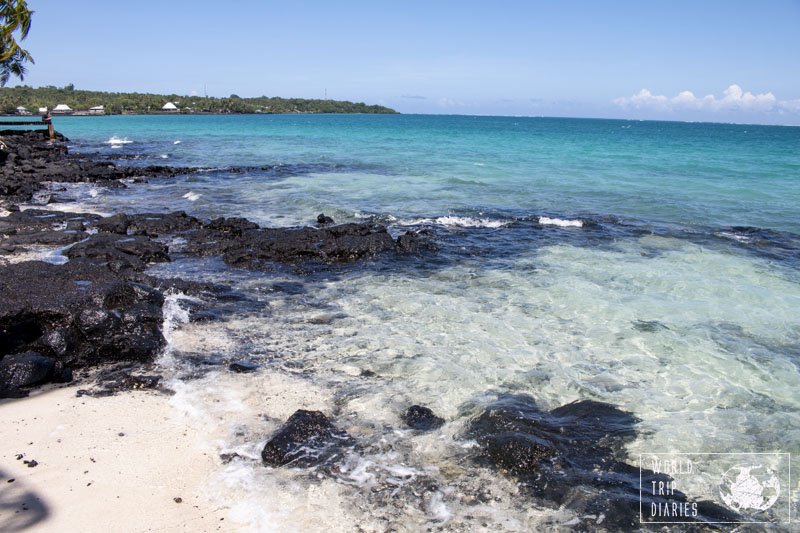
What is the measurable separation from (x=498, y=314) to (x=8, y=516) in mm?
7406

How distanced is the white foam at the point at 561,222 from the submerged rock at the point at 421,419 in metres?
12.1

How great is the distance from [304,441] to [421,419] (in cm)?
140

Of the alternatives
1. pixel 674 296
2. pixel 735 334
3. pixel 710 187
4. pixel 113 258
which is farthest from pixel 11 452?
pixel 710 187

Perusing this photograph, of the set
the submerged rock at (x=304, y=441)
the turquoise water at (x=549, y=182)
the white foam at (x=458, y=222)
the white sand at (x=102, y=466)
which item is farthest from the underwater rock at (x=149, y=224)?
the submerged rock at (x=304, y=441)

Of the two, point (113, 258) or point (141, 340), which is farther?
point (113, 258)

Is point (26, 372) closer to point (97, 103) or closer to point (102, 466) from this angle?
point (102, 466)

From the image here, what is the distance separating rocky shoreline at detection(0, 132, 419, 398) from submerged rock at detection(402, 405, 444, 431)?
3817mm

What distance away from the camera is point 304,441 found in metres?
5.56

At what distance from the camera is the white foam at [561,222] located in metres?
17.0

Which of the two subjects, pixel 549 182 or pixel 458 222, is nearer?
pixel 458 222

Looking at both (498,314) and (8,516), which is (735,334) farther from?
(8,516)

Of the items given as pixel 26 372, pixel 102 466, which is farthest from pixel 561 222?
pixel 102 466

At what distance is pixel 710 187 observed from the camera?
2625 cm

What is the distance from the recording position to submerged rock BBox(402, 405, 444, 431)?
6051mm
